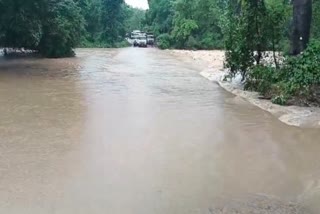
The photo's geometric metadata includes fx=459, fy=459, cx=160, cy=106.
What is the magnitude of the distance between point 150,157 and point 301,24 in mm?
8543

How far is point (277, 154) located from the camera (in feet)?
25.5

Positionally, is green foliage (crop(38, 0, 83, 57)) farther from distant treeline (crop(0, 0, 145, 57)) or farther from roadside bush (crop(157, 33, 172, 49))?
roadside bush (crop(157, 33, 172, 49))

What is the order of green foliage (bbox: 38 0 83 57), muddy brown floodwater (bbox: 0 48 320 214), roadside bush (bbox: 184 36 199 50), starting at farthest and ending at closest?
roadside bush (bbox: 184 36 199 50), green foliage (bbox: 38 0 83 57), muddy brown floodwater (bbox: 0 48 320 214)

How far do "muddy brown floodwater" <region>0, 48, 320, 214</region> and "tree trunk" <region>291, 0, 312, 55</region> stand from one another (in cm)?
255

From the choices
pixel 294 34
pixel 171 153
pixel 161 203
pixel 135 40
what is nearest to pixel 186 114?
pixel 171 153

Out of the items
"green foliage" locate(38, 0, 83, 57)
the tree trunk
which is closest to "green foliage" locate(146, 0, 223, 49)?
"green foliage" locate(38, 0, 83, 57)

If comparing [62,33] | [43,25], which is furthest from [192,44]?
[43,25]

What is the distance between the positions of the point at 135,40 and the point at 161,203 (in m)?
54.5

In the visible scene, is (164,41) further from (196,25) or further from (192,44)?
(196,25)

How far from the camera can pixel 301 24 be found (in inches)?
548

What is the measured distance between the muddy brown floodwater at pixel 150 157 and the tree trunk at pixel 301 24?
255 cm

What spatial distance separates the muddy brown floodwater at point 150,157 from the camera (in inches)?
217

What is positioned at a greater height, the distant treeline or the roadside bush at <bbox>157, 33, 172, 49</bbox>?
the distant treeline

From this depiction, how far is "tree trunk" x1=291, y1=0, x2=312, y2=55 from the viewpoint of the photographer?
13.9 metres
